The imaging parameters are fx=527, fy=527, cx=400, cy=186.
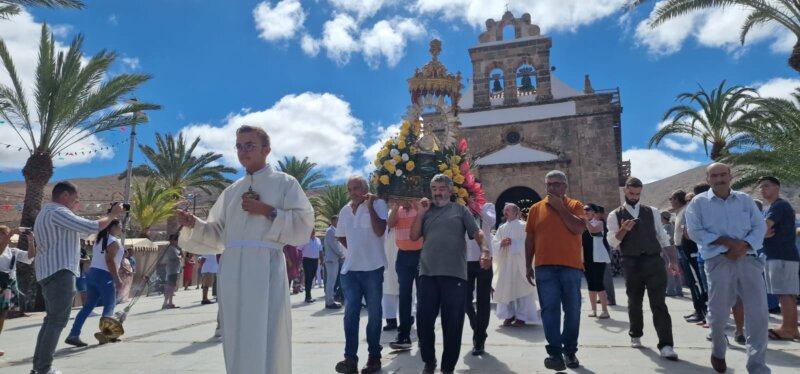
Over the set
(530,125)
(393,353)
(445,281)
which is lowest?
(393,353)

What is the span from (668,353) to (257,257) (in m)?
3.81

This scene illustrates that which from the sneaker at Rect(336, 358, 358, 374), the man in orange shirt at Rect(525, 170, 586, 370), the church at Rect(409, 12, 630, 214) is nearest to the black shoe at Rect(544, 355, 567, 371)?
the man in orange shirt at Rect(525, 170, 586, 370)

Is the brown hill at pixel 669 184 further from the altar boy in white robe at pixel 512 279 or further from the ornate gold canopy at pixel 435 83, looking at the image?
the altar boy in white robe at pixel 512 279

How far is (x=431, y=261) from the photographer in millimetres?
4387

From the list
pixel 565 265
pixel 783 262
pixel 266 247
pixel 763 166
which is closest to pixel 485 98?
pixel 763 166

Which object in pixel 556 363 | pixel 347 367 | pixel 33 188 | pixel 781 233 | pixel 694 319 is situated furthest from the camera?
pixel 33 188

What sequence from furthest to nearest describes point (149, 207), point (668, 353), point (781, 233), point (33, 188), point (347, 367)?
point (149, 207) → point (33, 188) → point (781, 233) → point (668, 353) → point (347, 367)

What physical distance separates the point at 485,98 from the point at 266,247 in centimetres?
2201

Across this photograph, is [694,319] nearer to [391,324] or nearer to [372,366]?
[391,324]

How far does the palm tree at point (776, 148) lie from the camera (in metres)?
12.2

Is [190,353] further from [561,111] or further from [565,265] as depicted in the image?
[561,111]

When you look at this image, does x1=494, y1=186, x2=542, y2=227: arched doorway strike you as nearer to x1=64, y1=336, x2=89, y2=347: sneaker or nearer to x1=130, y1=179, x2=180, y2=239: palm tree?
x1=130, y1=179, x2=180, y2=239: palm tree

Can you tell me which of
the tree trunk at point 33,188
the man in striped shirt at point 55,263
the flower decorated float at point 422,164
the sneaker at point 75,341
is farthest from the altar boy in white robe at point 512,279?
the tree trunk at point 33,188

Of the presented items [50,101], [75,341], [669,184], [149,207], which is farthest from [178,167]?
[669,184]
